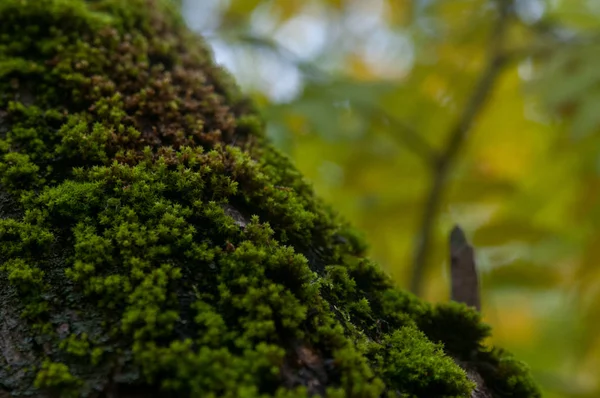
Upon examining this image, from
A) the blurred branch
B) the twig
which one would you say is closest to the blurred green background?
the blurred branch

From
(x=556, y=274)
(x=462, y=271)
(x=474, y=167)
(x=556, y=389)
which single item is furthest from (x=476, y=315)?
(x=474, y=167)

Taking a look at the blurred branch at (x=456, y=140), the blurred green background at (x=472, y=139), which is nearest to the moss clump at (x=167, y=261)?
the blurred green background at (x=472, y=139)

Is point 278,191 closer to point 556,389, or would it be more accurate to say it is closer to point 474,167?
point 556,389

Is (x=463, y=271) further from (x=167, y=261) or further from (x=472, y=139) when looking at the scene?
(x=472, y=139)

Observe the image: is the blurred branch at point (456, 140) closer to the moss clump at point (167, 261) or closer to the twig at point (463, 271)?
the twig at point (463, 271)

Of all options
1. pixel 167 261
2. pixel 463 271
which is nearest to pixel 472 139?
pixel 463 271

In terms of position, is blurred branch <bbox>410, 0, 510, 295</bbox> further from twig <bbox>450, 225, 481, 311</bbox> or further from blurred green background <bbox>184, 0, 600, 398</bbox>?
twig <bbox>450, 225, 481, 311</bbox>
